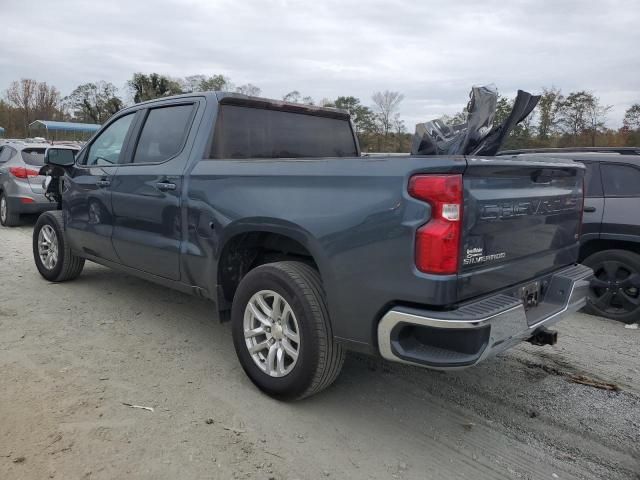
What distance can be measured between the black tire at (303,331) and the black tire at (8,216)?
27.1 feet

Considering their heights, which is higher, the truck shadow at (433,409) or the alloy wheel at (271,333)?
the alloy wheel at (271,333)

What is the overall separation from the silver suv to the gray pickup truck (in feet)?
19.2

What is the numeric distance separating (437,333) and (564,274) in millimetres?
1312

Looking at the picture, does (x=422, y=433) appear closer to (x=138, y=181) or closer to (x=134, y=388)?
(x=134, y=388)

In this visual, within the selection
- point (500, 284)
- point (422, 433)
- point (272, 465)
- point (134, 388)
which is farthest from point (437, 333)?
point (134, 388)

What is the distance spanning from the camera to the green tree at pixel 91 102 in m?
55.2

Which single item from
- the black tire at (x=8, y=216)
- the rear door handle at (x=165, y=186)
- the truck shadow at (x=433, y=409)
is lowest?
the truck shadow at (x=433, y=409)

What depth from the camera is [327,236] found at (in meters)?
2.78

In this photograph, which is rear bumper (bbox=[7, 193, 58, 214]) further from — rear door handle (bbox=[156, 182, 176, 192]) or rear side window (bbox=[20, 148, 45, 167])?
rear door handle (bbox=[156, 182, 176, 192])

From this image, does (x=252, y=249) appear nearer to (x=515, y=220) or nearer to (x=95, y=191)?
(x=515, y=220)

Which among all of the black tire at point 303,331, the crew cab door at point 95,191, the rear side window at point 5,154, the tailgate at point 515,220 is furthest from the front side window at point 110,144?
the rear side window at point 5,154

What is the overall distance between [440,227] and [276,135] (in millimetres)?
2155

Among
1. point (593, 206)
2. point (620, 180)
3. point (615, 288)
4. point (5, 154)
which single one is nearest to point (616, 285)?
point (615, 288)

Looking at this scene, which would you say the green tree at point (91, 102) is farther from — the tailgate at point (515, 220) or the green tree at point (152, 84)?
the tailgate at point (515, 220)
